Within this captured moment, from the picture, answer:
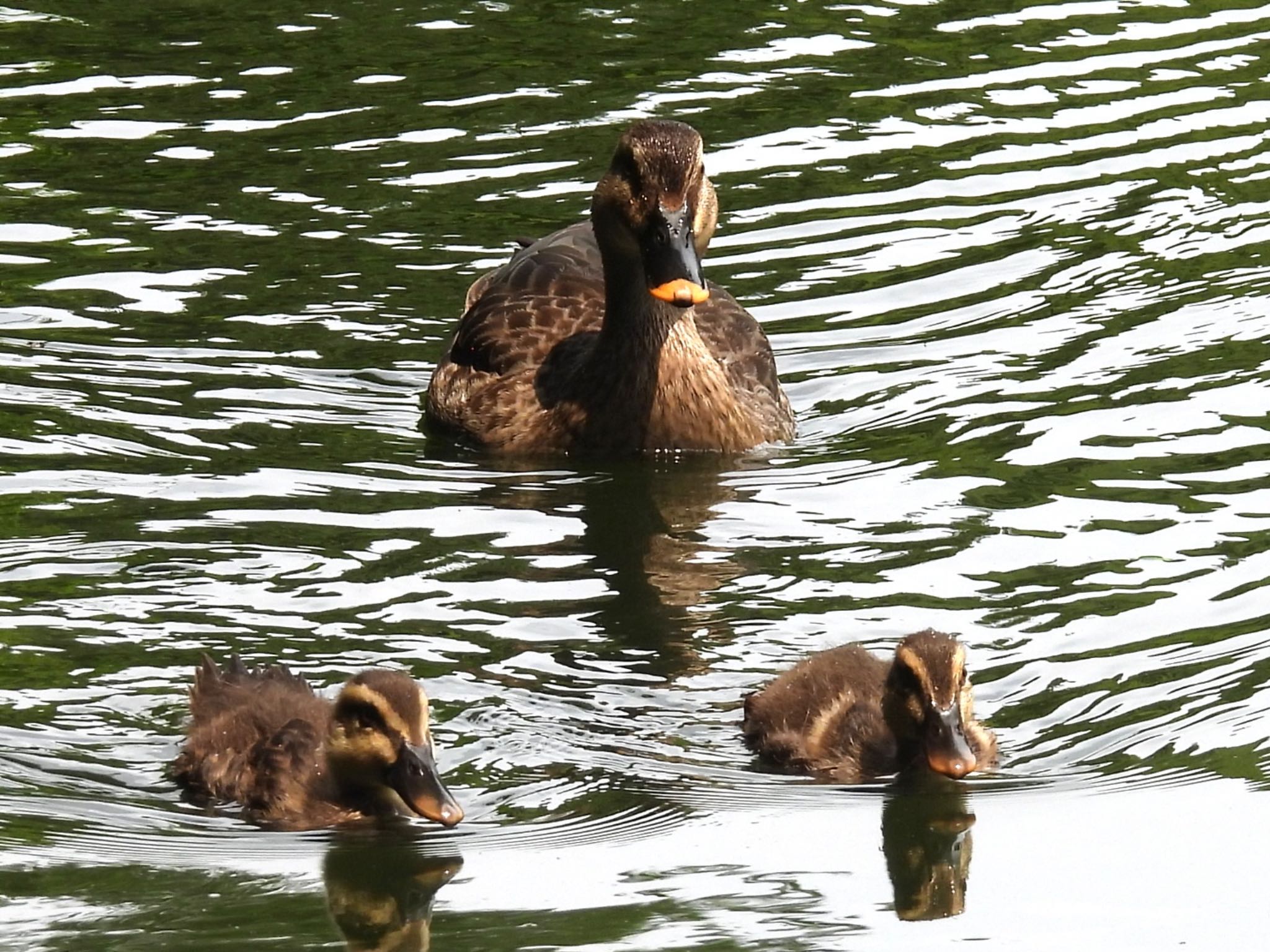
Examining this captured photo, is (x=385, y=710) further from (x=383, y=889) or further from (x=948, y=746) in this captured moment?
(x=948, y=746)

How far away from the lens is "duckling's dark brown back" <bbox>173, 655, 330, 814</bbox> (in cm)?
784

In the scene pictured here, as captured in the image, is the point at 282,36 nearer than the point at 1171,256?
No

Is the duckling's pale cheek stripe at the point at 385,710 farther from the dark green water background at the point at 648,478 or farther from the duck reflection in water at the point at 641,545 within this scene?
the duck reflection in water at the point at 641,545

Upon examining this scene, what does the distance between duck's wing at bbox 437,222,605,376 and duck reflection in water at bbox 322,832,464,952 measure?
4651 millimetres

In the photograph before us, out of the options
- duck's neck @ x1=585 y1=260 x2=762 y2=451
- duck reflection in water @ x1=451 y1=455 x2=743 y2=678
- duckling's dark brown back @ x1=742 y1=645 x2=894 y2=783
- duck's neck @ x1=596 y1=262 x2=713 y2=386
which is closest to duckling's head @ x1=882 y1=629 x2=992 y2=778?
duckling's dark brown back @ x1=742 y1=645 x2=894 y2=783

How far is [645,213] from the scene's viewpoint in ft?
37.2

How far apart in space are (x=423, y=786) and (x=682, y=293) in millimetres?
3903

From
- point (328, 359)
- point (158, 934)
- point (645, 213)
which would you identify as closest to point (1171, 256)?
point (645, 213)

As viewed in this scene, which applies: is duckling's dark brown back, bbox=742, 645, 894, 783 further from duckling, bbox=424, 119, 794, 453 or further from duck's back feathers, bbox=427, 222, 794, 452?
duck's back feathers, bbox=427, 222, 794, 452

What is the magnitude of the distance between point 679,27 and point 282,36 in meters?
2.50

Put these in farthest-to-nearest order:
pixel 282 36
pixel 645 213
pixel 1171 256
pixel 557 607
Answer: pixel 282 36 → pixel 1171 256 → pixel 645 213 → pixel 557 607

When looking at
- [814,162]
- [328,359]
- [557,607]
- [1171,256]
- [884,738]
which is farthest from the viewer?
[814,162]

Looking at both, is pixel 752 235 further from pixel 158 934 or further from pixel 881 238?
pixel 158 934

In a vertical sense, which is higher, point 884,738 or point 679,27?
point 679,27
